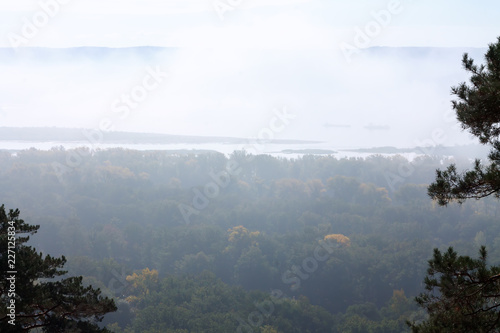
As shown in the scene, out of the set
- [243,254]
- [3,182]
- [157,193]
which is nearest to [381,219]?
[243,254]

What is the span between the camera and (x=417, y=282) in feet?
146

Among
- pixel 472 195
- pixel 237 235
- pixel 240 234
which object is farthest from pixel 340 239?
pixel 472 195

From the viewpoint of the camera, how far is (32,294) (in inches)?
315

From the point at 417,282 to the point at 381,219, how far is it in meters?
19.1

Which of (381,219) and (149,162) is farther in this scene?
(149,162)

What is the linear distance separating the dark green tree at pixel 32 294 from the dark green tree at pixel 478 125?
256 inches

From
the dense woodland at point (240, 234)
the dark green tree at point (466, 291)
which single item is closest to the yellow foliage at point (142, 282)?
the dense woodland at point (240, 234)

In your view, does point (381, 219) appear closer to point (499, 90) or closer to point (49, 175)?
point (49, 175)

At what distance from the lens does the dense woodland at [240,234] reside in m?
35.4

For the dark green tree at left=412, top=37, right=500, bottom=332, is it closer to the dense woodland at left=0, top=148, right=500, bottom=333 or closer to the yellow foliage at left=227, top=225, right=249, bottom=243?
the dense woodland at left=0, top=148, right=500, bottom=333

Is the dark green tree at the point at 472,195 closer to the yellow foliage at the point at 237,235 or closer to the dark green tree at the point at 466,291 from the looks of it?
the dark green tree at the point at 466,291

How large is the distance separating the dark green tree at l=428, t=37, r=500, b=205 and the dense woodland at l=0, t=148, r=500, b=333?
25.8m

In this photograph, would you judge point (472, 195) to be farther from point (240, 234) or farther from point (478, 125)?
point (240, 234)

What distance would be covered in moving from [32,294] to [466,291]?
7.14 m
